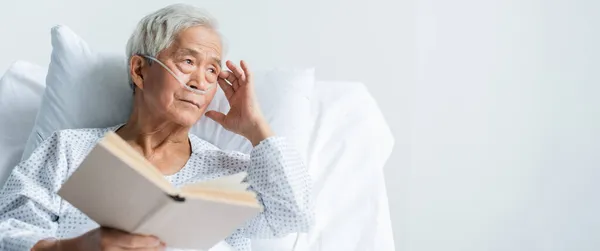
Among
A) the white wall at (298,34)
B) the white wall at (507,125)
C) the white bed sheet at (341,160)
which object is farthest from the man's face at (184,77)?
the white wall at (507,125)

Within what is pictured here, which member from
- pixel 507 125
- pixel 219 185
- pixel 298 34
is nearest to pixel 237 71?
pixel 298 34

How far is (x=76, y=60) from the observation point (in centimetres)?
189

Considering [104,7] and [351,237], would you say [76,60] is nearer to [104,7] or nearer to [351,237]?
[104,7]

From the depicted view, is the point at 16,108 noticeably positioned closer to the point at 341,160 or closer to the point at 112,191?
the point at 341,160

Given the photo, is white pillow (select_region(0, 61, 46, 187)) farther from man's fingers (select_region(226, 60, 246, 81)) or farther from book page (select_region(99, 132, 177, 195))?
book page (select_region(99, 132, 177, 195))

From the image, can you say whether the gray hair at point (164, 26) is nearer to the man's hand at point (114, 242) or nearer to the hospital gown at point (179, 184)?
the hospital gown at point (179, 184)

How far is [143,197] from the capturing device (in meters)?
1.07

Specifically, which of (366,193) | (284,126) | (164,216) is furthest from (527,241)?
(164,216)

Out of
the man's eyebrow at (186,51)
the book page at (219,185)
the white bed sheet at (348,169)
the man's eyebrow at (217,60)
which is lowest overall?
the white bed sheet at (348,169)

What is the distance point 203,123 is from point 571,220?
3.91 ft

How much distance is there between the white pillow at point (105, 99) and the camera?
1.87m

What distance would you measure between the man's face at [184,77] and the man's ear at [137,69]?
0.09 ft

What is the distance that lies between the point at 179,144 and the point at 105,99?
256 millimetres

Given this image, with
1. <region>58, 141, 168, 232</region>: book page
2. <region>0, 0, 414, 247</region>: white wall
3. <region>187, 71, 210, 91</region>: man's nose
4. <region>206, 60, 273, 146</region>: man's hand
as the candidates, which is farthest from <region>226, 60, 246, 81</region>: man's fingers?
<region>58, 141, 168, 232</region>: book page
